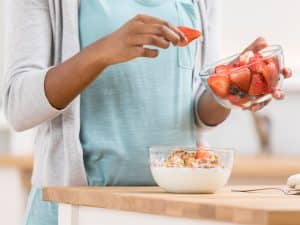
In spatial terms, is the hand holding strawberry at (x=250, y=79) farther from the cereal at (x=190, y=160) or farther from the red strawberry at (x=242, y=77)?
the cereal at (x=190, y=160)

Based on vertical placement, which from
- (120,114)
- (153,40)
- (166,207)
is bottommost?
(166,207)

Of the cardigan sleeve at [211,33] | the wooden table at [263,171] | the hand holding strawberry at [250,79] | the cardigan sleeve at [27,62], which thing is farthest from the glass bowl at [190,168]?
the wooden table at [263,171]

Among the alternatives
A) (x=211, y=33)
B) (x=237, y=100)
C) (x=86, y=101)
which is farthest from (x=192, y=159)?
(x=211, y=33)

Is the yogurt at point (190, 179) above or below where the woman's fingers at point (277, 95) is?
below

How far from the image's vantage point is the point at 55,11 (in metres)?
1.57

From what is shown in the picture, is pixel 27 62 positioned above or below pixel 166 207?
above

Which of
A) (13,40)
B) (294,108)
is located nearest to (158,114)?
(13,40)

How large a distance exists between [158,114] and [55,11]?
252 millimetres

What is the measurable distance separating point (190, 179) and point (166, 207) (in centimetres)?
17

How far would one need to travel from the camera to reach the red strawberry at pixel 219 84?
1479 millimetres

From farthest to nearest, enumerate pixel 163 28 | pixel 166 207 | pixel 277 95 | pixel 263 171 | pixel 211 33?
1. pixel 263 171
2. pixel 211 33
3. pixel 277 95
4. pixel 163 28
5. pixel 166 207

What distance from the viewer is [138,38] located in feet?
4.57

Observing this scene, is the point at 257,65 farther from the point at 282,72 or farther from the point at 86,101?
the point at 86,101

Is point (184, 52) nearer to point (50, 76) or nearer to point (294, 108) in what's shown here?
point (50, 76)
